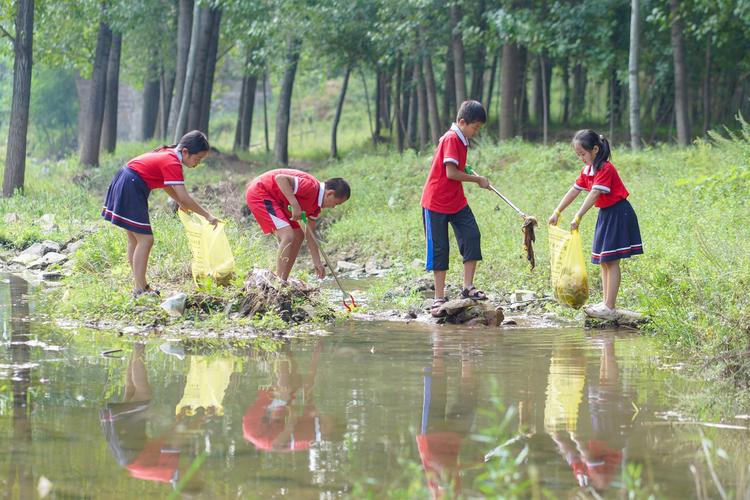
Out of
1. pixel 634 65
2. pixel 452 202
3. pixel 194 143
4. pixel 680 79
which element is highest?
pixel 680 79

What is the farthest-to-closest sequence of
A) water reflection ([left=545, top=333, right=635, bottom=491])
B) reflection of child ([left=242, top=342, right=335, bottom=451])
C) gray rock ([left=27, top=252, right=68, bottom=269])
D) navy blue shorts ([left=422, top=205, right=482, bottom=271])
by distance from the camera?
gray rock ([left=27, top=252, right=68, bottom=269])
navy blue shorts ([left=422, top=205, right=482, bottom=271])
reflection of child ([left=242, top=342, right=335, bottom=451])
water reflection ([left=545, top=333, right=635, bottom=491])

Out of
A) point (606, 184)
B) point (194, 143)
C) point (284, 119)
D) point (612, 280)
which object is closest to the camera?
point (606, 184)

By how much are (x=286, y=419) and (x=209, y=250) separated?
13.8ft

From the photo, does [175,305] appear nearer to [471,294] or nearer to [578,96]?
[471,294]

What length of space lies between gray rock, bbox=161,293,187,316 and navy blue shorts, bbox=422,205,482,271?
239cm

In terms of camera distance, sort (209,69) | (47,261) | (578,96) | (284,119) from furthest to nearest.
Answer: (578,96) < (284,119) < (209,69) < (47,261)

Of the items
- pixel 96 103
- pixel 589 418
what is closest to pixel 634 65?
pixel 96 103

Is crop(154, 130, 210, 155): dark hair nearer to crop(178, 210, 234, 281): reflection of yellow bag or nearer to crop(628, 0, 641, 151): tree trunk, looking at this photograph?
crop(178, 210, 234, 281): reflection of yellow bag

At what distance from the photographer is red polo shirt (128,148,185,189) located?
920cm

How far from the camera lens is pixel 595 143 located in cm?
864

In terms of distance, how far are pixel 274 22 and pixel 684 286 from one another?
64.4 feet

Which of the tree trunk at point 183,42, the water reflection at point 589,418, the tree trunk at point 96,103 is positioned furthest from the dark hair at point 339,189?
the tree trunk at point 96,103

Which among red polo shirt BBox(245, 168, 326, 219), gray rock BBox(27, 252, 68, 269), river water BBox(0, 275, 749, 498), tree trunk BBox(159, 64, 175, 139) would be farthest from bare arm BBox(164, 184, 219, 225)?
tree trunk BBox(159, 64, 175, 139)

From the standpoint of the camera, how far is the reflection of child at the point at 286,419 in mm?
4736
